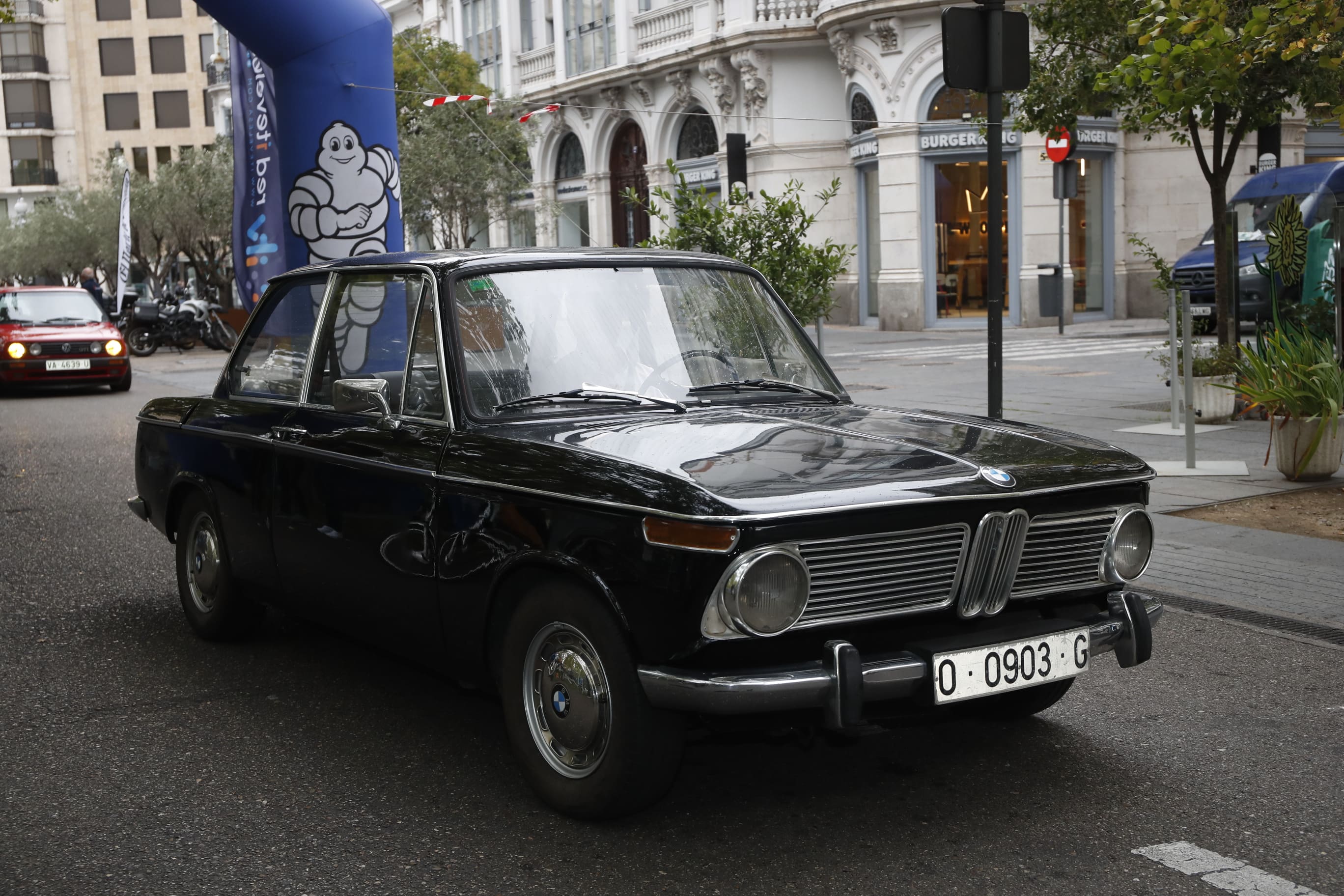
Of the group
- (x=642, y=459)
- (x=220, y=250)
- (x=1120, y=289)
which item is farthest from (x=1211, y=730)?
(x=220, y=250)

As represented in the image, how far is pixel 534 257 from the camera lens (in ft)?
15.7

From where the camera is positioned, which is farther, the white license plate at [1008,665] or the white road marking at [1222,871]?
the white license plate at [1008,665]

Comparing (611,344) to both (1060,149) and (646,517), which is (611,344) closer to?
(646,517)

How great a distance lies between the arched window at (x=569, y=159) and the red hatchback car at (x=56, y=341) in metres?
22.2

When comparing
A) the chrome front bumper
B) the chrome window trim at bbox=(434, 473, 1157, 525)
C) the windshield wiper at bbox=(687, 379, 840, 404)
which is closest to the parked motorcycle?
the windshield wiper at bbox=(687, 379, 840, 404)

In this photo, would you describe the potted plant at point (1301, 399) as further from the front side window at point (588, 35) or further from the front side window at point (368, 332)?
the front side window at point (588, 35)

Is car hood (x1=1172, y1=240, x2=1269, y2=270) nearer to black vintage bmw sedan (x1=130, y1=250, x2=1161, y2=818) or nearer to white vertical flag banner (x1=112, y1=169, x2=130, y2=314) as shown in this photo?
black vintage bmw sedan (x1=130, y1=250, x2=1161, y2=818)

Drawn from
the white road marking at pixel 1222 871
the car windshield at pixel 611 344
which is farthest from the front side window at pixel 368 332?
the white road marking at pixel 1222 871

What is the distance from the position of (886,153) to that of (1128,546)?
2777 centimetres

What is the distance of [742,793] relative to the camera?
13.7 feet

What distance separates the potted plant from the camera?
908 centimetres

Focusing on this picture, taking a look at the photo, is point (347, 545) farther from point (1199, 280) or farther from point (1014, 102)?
point (1014, 102)

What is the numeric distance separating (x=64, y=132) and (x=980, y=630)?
3615 inches

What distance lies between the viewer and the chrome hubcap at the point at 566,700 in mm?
3771
